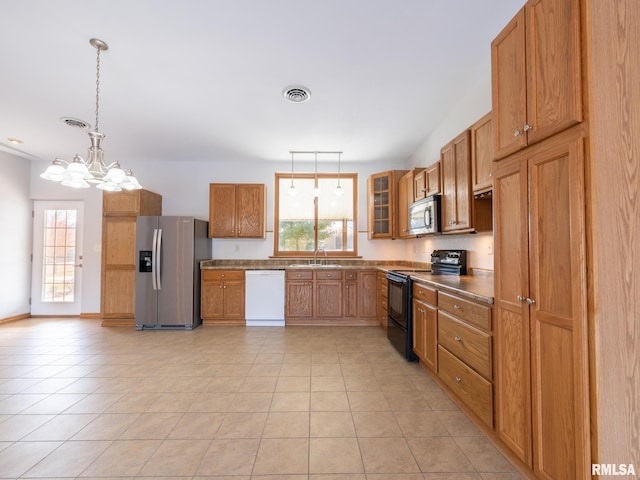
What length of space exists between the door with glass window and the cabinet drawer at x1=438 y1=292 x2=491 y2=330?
5.86 meters

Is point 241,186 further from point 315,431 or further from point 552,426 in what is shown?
point 552,426

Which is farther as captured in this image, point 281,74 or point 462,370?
point 281,74

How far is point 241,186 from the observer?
4.71m

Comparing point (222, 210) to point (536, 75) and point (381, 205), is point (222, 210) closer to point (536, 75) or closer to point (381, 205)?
point (381, 205)

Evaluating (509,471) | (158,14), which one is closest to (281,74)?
(158,14)

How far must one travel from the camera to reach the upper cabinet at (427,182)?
10.2ft

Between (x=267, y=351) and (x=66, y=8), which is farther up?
(x=66, y=8)

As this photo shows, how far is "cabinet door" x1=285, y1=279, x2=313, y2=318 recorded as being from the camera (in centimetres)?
441

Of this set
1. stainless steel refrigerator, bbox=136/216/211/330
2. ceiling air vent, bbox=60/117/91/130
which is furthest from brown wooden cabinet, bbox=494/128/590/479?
ceiling air vent, bbox=60/117/91/130

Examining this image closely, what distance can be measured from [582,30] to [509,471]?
209cm

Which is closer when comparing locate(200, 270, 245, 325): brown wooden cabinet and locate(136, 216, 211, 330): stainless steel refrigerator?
locate(136, 216, 211, 330): stainless steel refrigerator

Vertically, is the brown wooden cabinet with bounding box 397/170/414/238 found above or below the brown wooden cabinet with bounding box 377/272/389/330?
above

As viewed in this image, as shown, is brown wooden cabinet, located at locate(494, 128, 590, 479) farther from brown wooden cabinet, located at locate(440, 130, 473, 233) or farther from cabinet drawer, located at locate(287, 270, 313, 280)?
cabinet drawer, located at locate(287, 270, 313, 280)

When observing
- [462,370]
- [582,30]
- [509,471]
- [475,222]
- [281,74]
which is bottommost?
[509,471]
